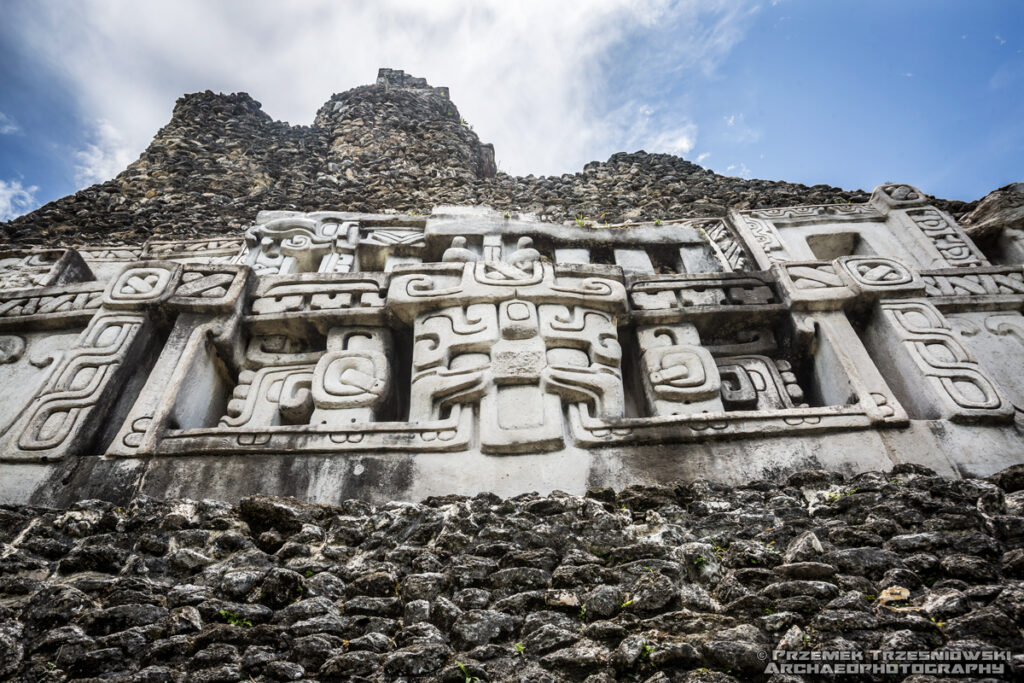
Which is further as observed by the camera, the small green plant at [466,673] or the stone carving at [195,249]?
the stone carving at [195,249]

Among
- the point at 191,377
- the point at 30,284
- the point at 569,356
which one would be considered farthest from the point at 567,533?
the point at 30,284

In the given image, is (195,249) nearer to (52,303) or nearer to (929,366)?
(52,303)

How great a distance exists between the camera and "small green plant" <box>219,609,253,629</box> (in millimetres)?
2064

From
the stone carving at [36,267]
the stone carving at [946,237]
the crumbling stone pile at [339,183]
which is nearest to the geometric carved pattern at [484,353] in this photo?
the stone carving at [946,237]

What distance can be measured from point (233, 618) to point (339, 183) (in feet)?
32.5

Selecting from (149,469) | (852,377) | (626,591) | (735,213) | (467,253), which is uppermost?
(735,213)

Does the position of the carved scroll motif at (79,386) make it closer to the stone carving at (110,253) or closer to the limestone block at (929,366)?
the stone carving at (110,253)

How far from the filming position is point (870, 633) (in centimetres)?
182

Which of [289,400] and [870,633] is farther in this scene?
[289,400]

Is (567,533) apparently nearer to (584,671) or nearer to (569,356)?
(584,671)

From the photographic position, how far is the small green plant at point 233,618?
2.06 meters

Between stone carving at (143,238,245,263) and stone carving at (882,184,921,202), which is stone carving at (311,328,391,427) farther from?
stone carving at (882,184,921,202)

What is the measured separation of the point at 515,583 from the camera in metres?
2.22

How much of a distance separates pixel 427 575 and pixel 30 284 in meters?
5.94
